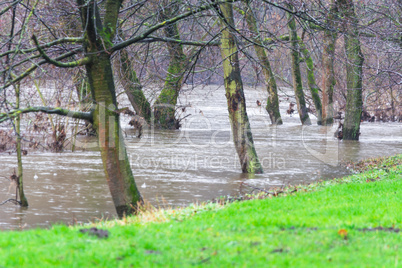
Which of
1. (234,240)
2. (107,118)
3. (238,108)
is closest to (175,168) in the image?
(238,108)

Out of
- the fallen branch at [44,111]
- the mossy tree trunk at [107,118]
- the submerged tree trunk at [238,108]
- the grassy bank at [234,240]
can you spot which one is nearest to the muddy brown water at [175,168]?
the submerged tree trunk at [238,108]

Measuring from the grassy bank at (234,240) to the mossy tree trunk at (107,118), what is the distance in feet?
5.04

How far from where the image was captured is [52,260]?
15.5 feet

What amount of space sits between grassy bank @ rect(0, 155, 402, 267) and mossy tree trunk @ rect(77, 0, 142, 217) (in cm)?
154

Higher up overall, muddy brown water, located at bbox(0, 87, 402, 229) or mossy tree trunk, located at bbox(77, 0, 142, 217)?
mossy tree trunk, located at bbox(77, 0, 142, 217)

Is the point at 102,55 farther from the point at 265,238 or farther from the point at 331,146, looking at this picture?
the point at 331,146

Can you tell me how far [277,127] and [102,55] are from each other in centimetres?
2448

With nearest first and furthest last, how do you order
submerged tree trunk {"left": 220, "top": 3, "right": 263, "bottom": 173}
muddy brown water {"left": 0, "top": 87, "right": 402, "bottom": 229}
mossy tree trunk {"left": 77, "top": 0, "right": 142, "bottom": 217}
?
mossy tree trunk {"left": 77, "top": 0, "right": 142, "bottom": 217} < muddy brown water {"left": 0, "top": 87, "right": 402, "bottom": 229} < submerged tree trunk {"left": 220, "top": 3, "right": 263, "bottom": 173}

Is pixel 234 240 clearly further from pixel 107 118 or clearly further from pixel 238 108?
pixel 238 108

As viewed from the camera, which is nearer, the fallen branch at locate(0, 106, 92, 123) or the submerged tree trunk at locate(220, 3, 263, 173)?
the fallen branch at locate(0, 106, 92, 123)

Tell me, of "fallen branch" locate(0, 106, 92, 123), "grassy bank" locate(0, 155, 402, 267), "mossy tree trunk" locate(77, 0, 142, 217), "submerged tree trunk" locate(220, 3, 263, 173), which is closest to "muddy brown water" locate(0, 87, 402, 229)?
"submerged tree trunk" locate(220, 3, 263, 173)

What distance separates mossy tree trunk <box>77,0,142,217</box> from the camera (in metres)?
8.88

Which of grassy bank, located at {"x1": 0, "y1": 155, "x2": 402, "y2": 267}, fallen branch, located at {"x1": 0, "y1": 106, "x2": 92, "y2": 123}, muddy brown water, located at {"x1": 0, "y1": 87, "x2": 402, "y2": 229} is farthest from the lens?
muddy brown water, located at {"x1": 0, "y1": 87, "x2": 402, "y2": 229}

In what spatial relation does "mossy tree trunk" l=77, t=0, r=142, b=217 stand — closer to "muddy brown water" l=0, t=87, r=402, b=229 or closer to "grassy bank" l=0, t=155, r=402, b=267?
"muddy brown water" l=0, t=87, r=402, b=229
